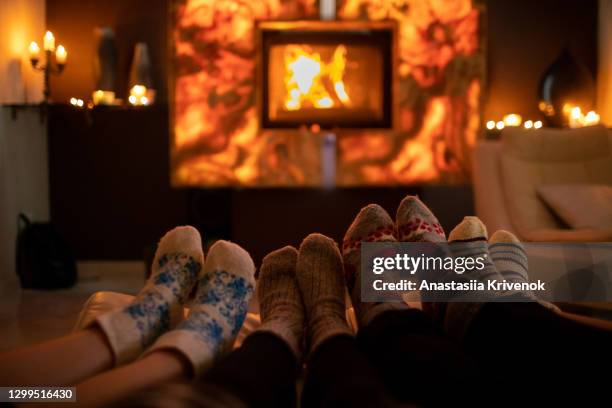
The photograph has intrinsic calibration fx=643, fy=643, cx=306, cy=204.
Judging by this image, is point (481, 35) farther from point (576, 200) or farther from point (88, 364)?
point (88, 364)

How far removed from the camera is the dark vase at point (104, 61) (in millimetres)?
3543

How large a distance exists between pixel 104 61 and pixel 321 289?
286 centimetres

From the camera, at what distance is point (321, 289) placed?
1099 mm

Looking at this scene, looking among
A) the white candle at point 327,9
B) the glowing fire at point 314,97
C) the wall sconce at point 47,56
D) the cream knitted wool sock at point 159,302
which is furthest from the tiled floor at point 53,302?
the white candle at point 327,9

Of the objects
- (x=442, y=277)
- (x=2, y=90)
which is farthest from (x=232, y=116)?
(x=442, y=277)

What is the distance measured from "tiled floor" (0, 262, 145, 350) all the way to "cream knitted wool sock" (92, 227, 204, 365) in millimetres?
1155

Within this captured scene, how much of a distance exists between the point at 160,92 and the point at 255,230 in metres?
0.98

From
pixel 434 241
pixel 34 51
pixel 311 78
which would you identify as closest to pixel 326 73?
pixel 311 78

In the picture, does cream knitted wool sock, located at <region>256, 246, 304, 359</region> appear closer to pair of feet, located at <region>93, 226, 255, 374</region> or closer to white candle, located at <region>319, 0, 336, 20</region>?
pair of feet, located at <region>93, 226, 255, 374</region>

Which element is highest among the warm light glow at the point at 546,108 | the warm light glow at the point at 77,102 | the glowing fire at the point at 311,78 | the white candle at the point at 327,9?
the white candle at the point at 327,9

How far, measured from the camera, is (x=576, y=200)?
7.71 feet

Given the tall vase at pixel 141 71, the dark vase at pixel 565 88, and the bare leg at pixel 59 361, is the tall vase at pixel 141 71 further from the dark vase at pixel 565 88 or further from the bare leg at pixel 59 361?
the bare leg at pixel 59 361

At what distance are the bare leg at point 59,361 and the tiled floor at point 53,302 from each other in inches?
55.8

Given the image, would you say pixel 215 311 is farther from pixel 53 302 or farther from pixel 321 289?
pixel 53 302
